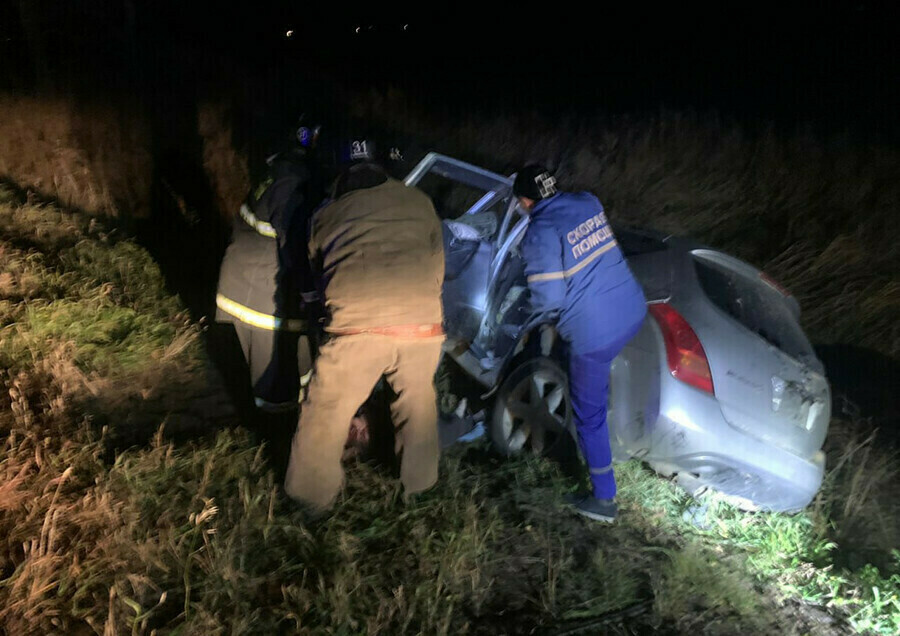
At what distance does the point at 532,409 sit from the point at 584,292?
915mm

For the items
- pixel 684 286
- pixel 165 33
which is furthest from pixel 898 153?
pixel 165 33

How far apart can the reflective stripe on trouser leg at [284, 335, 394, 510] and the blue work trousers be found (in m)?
1.00

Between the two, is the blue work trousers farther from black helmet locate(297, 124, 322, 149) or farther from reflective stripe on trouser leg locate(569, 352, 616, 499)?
black helmet locate(297, 124, 322, 149)

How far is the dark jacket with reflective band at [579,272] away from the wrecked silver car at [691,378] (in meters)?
0.29

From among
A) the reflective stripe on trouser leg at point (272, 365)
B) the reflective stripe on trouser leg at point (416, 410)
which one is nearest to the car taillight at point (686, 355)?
the reflective stripe on trouser leg at point (416, 410)

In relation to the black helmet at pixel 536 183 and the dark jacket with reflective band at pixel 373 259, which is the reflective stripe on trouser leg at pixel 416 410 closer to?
the dark jacket with reflective band at pixel 373 259

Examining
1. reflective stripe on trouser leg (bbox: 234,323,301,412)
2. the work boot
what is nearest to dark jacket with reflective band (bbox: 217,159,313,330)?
reflective stripe on trouser leg (bbox: 234,323,301,412)

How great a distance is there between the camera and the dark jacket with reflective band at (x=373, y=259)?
2.97 m

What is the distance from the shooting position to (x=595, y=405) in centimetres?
347

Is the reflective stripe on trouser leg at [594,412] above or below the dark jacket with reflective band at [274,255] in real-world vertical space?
below

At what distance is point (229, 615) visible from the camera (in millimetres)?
2646

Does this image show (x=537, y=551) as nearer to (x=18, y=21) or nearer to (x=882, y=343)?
(x=882, y=343)

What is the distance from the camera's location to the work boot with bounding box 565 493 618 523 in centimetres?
352

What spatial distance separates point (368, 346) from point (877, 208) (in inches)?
245
